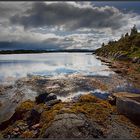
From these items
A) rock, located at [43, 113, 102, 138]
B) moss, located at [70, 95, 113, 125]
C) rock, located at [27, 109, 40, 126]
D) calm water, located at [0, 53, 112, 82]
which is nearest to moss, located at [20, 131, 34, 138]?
rock, located at [43, 113, 102, 138]

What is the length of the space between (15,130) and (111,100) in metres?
9.26

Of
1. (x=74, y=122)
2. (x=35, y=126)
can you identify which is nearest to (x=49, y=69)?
(x=35, y=126)

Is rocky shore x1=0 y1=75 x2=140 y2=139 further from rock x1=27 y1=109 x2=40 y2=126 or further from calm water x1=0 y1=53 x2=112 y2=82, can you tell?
calm water x1=0 y1=53 x2=112 y2=82

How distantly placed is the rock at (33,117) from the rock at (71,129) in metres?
2.90

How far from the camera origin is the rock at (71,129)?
13816 mm

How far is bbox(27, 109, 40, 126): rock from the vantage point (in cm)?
1812

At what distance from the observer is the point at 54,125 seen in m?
14.8

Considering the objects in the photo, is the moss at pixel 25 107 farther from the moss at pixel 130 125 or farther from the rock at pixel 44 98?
the moss at pixel 130 125

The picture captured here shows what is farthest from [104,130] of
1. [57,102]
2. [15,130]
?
[57,102]

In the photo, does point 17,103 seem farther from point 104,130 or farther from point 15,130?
point 104,130

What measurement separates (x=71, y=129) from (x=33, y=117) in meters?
5.33

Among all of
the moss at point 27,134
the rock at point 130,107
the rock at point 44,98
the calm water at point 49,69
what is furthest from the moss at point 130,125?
the calm water at point 49,69

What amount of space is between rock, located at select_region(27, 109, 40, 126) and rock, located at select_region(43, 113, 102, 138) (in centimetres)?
290

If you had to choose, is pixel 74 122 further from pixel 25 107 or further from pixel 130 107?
pixel 25 107
